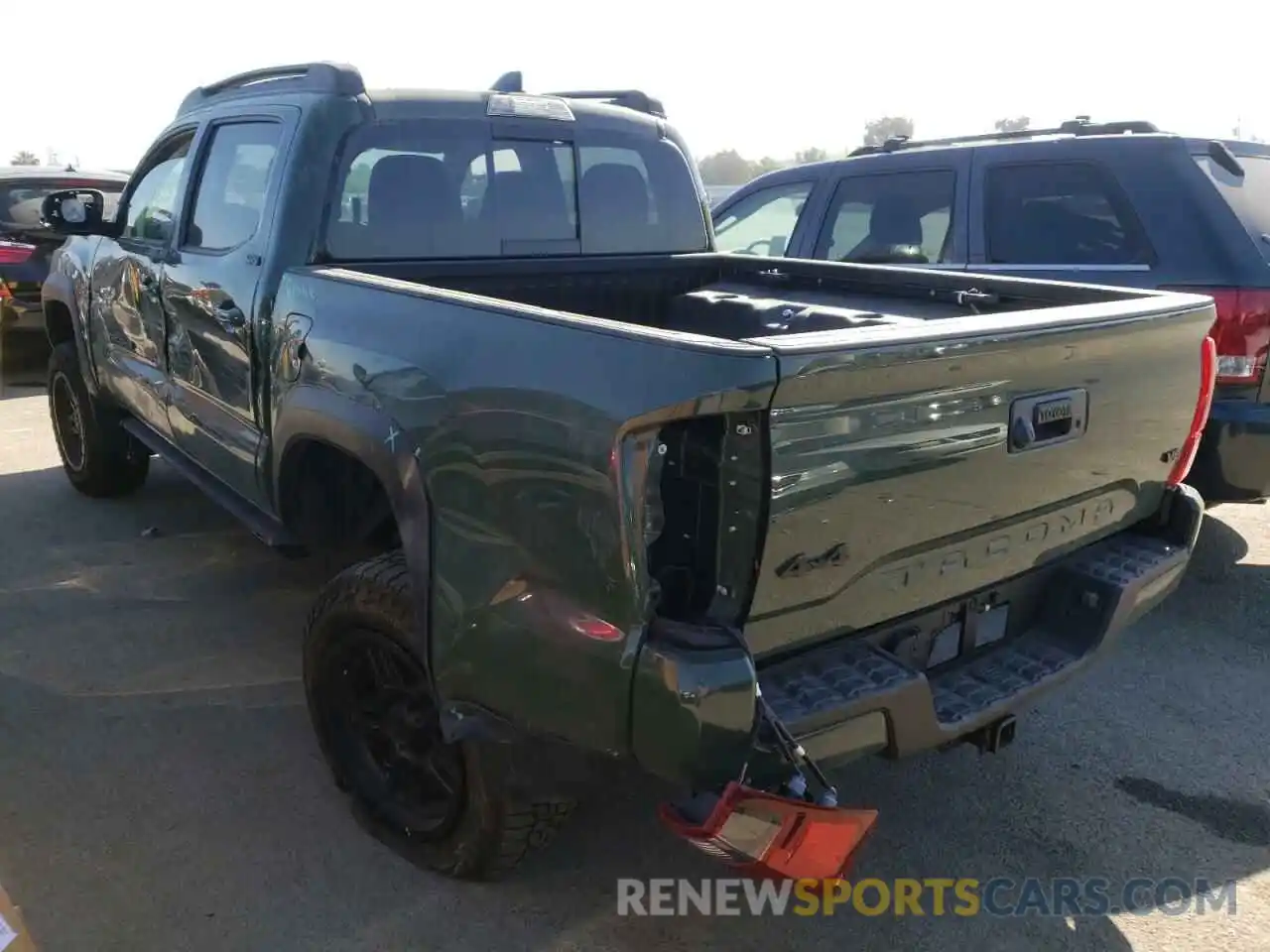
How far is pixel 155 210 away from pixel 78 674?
1.90 metres

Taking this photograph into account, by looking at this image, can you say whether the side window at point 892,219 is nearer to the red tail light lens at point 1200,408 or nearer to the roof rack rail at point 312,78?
the red tail light lens at point 1200,408

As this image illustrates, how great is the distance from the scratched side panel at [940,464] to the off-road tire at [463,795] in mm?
779

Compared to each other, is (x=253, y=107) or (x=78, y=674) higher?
(x=253, y=107)

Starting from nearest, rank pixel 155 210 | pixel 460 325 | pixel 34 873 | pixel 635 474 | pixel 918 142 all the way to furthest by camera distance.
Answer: pixel 635 474 → pixel 460 325 → pixel 34 873 → pixel 155 210 → pixel 918 142

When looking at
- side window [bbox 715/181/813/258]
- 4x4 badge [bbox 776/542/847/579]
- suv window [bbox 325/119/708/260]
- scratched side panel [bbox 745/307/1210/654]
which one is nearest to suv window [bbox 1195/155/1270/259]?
scratched side panel [bbox 745/307/1210/654]

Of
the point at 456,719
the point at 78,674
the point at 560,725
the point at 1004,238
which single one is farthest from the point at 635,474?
the point at 1004,238

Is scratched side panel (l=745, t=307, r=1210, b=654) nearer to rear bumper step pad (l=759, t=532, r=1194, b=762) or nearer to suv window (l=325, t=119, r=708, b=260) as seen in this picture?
rear bumper step pad (l=759, t=532, r=1194, b=762)

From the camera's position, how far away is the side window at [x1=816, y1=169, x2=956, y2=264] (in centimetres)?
586

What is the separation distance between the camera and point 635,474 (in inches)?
78.0

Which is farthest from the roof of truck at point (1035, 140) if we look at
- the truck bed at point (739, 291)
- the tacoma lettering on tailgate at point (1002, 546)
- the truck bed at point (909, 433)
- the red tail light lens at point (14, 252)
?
the red tail light lens at point (14, 252)

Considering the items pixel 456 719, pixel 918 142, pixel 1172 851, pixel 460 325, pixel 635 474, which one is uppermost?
pixel 918 142

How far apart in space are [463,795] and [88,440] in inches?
156

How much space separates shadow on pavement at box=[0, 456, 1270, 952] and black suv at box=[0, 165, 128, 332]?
4977 mm

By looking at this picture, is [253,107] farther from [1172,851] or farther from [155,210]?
[1172,851]
